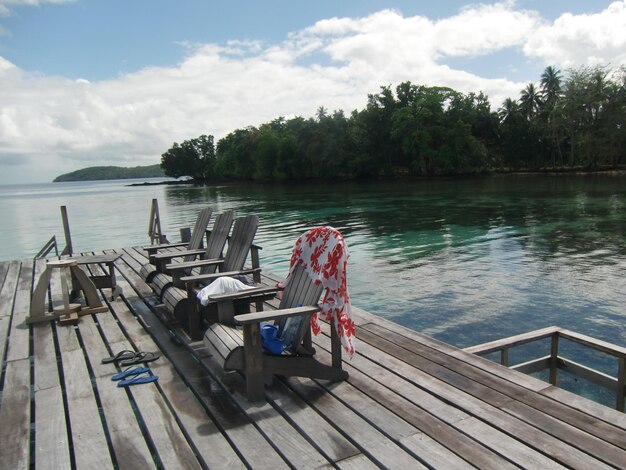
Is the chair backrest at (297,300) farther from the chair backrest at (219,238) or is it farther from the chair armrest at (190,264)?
the chair backrest at (219,238)

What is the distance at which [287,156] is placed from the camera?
234 ft

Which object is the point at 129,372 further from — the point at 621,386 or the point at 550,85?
the point at 550,85

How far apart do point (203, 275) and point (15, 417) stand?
1737mm

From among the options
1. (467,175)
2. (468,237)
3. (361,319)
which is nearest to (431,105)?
(467,175)

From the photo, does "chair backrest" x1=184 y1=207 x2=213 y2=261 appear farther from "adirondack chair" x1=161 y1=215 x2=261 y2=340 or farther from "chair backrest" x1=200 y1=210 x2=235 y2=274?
"adirondack chair" x1=161 y1=215 x2=261 y2=340

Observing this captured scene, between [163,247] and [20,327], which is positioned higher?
[163,247]

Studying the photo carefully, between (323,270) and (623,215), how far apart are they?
19.3 metres

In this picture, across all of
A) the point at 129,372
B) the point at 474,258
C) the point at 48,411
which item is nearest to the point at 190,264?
the point at 129,372

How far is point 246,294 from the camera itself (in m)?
3.34

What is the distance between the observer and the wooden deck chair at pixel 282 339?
285cm

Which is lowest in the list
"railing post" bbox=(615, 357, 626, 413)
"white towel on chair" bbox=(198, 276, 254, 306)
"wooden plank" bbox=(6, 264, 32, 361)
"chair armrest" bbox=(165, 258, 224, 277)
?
"railing post" bbox=(615, 357, 626, 413)

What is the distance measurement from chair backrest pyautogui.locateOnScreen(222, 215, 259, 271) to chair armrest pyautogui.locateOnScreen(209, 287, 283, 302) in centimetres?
117

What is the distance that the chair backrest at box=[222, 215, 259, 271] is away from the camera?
4609 millimetres

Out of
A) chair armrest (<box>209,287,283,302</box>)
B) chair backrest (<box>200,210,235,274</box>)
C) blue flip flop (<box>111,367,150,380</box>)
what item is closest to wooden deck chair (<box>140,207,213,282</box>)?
chair backrest (<box>200,210,235,274</box>)
